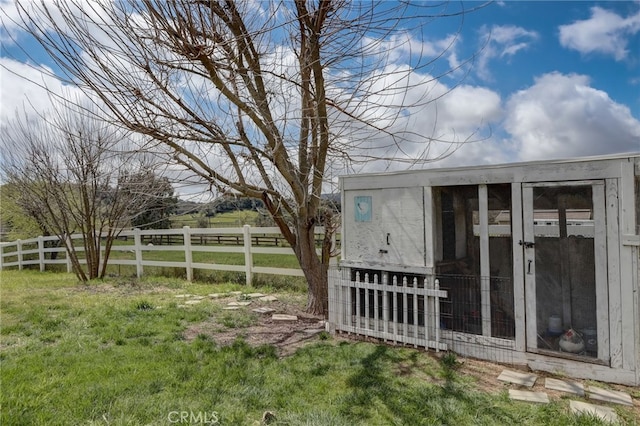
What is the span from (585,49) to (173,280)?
9018 mm

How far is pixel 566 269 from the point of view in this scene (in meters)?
3.36

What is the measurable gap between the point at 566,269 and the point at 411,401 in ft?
6.22

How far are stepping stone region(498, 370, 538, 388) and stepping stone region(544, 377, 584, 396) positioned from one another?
10cm

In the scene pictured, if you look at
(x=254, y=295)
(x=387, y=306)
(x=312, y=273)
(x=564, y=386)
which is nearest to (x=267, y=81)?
(x=312, y=273)

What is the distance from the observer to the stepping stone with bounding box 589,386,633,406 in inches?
108

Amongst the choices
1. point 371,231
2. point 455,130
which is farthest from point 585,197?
point 371,231

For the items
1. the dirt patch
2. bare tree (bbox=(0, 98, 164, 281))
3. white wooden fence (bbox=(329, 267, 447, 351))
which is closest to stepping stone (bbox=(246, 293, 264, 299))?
the dirt patch

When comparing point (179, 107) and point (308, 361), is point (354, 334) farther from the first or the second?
point (179, 107)

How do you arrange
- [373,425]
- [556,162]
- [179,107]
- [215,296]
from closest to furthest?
[373,425] < [556,162] < [179,107] < [215,296]

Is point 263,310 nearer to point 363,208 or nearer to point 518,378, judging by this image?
point 363,208

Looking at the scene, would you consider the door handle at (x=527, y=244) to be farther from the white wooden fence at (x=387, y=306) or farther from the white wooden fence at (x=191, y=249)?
the white wooden fence at (x=191, y=249)

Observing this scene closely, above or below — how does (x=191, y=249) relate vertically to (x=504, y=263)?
below

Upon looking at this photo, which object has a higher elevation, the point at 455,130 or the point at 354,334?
the point at 455,130

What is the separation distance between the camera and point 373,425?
239 cm
